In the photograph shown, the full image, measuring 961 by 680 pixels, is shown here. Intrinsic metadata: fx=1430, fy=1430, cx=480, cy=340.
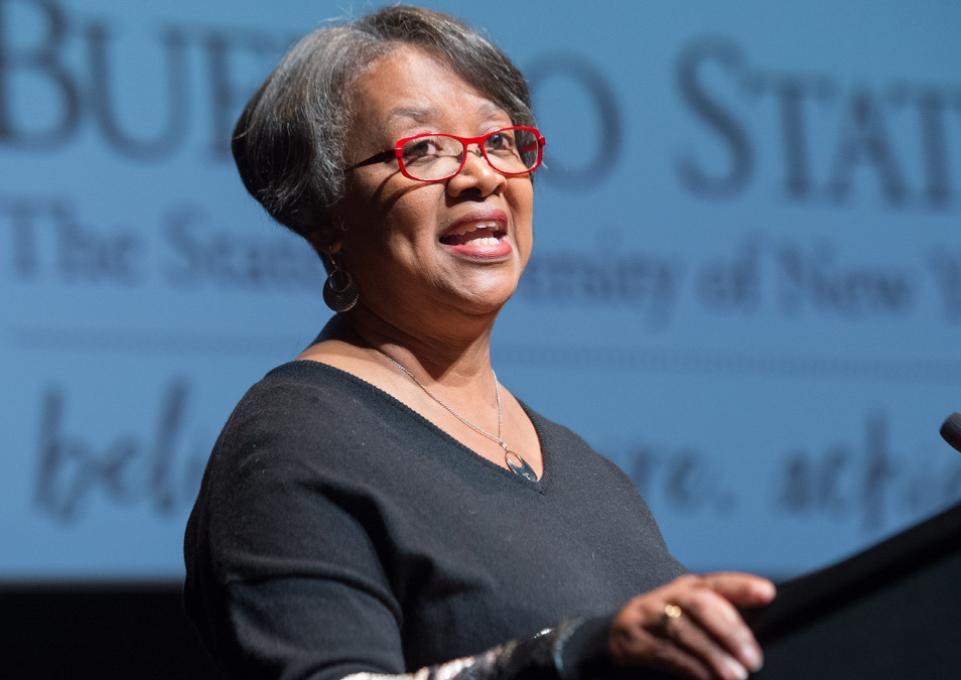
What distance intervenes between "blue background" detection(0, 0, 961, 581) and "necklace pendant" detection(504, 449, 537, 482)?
4.01 feet

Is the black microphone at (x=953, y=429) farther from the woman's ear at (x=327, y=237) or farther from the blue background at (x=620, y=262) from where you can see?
the blue background at (x=620, y=262)

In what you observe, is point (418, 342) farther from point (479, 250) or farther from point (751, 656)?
point (751, 656)

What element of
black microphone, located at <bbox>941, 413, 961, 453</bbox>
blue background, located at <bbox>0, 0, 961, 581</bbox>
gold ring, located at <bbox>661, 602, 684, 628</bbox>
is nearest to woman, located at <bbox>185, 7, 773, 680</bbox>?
gold ring, located at <bbox>661, 602, 684, 628</bbox>

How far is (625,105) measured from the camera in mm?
3145

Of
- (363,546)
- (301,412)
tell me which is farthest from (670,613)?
(301,412)

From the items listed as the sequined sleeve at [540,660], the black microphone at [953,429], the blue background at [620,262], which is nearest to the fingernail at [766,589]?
the sequined sleeve at [540,660]

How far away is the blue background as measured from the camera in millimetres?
2643

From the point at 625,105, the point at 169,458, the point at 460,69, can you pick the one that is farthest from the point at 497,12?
the point at 460,69

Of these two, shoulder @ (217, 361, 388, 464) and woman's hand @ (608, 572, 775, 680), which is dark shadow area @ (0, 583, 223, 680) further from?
woman's hand @ (608, 572, 775, 680)

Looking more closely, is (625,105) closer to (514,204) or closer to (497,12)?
(497,12)

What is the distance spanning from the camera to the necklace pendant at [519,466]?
154cm

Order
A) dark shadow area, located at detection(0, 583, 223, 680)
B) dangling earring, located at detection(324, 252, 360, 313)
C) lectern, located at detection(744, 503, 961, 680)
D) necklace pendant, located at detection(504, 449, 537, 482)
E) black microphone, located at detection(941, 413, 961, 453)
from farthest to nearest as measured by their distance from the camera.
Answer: dark shadow area, located at detection(0, 583, 223, 680)
dangling earring, located at detection(324, 252, 360, 313)
necklace pendant, located at detection(504, 449, 537, 482)
black microphone, located at detection(941, 413, 961, 453)
lectern, located at detection(744, 503, 961, 680)

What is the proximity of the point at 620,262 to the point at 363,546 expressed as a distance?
6.02ft

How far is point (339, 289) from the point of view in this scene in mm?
1660
